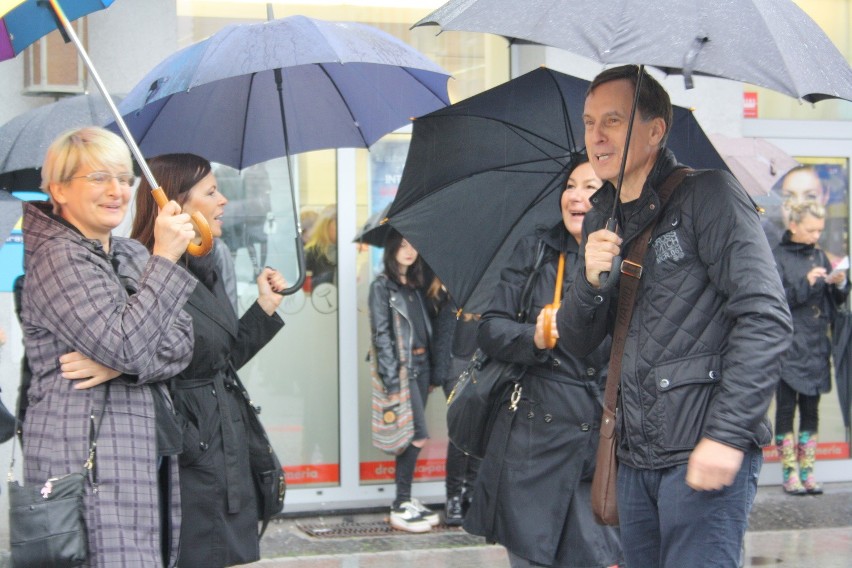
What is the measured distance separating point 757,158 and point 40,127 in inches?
194

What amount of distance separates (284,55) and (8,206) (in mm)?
1447

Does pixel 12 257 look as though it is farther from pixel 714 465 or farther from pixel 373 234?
pixel 714 465

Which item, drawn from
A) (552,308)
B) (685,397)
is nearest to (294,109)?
(552,308)

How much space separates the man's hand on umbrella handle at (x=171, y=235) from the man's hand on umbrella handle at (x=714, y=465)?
1.69 metres

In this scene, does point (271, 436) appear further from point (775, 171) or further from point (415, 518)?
point (775, 171)

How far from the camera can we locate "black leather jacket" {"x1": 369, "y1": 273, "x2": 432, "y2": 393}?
7621 mm

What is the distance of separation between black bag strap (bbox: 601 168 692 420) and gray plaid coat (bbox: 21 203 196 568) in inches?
52.2

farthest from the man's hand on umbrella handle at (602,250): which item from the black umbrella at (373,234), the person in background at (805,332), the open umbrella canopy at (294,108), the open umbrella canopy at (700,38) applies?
the person in background at (805,332)

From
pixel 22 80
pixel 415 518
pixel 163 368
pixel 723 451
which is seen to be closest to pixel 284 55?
pixel 163 368

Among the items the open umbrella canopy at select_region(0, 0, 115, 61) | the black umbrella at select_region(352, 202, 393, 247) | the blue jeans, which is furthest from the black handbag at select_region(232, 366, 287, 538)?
the black umbrella at select_region(352, 202, 393, 247)

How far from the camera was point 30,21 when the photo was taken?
12.6 ft

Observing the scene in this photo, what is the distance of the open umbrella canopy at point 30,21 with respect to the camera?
379 cm

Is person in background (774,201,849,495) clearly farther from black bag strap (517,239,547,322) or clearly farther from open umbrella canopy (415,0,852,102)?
open umbrella canopy (415,0,852,102)

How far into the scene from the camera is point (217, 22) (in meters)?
7.99
